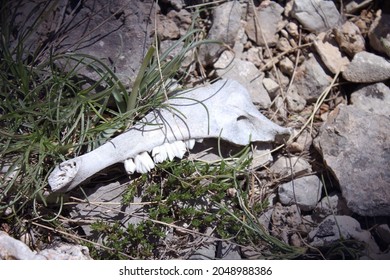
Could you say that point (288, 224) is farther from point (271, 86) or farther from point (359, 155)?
point (271, 86)

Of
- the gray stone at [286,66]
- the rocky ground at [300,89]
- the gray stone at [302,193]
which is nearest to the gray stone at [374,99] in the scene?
the rocky ground at [300,89]

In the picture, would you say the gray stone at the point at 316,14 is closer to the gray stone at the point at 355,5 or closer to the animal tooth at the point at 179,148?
the gray stone at the point at 355,5

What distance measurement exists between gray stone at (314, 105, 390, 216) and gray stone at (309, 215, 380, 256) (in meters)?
0.06

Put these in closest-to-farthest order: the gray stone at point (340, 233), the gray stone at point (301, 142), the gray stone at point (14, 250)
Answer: the gray stone at point (14, 250) < the gray stone at point (340, 233) < the gray stone at point (301, 142)

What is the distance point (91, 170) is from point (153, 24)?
2.32 feet

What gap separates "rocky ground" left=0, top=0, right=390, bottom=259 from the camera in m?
2.12

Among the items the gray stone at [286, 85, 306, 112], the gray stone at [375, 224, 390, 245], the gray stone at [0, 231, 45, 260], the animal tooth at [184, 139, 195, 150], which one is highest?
the animal tooth at [184, 139, 195, 150]

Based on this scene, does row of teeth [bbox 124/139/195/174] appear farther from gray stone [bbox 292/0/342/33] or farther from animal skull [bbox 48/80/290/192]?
gray stone [bbox 292/0/342/33]

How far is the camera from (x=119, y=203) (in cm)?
215

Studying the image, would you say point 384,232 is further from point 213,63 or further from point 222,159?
point 213,63

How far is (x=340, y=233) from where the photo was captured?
81.0 inches

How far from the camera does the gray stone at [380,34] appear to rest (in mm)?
2406

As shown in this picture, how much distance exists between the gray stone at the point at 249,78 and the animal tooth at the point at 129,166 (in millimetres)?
562

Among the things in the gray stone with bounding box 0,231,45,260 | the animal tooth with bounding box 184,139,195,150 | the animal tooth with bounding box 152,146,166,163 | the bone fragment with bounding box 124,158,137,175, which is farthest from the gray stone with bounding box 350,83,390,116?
the gray stone with bounding box 0,231,45,260
